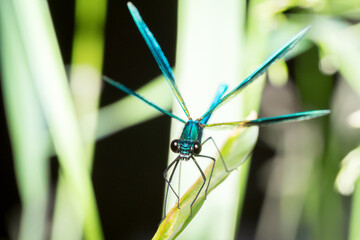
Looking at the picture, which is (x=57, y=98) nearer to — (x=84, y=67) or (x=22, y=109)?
(x=22, y=109)

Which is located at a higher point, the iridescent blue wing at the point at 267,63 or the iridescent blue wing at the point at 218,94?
the iridescent blue wing at the point at 267,63

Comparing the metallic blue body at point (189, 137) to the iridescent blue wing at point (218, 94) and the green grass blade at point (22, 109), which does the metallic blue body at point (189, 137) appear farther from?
the green grass blade at point (22, 109)

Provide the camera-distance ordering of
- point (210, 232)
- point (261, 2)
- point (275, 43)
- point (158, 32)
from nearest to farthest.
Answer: point (210, 232), point (261, 2), point (275, 43), point (158, 32)

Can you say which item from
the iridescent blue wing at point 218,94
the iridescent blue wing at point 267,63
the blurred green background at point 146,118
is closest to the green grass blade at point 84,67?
the blurred green background at point 146,118

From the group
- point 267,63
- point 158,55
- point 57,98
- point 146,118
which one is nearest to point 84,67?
point 146,118

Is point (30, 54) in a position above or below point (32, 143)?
above

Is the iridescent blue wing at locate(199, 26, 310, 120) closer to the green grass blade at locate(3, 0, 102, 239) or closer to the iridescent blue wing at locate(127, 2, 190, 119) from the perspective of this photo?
the iridescent blue wing at locate(127, 2, 190, 119)

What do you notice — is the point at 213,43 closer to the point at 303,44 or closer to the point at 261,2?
the point at 261,2

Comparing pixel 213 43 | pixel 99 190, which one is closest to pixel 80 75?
pixel 99 190
